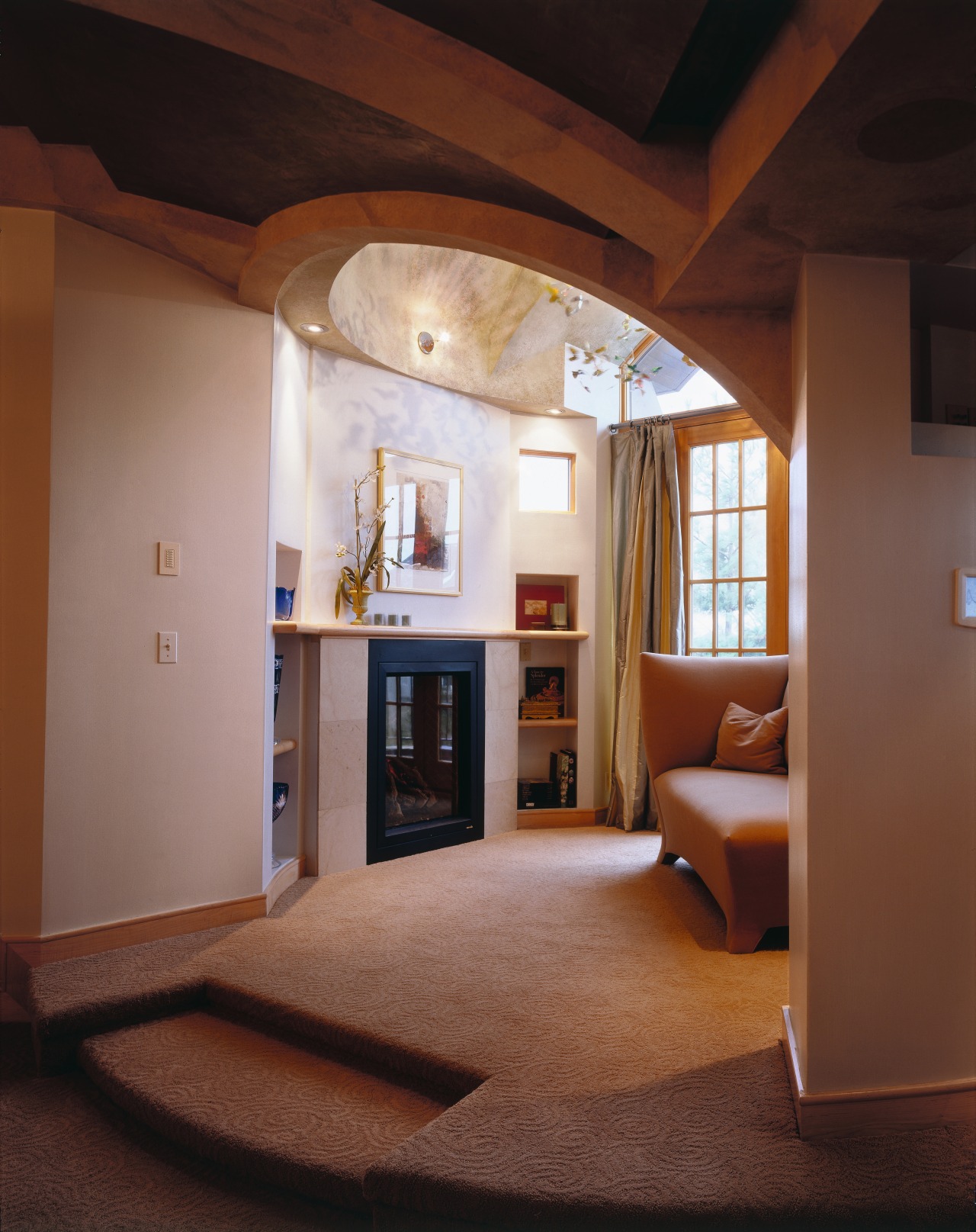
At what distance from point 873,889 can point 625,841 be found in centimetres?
289

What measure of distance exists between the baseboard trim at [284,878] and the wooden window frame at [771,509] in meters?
2.64

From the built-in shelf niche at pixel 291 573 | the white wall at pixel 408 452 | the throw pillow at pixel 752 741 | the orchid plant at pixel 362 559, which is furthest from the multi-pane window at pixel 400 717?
the throw pillow at pixel 752 741

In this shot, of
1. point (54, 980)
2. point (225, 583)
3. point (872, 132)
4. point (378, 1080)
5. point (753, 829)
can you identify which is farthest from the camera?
point (225, 583)

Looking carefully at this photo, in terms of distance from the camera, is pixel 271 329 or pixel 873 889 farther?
pixel 271 329

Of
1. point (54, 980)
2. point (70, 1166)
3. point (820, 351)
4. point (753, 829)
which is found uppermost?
point (820, 351)

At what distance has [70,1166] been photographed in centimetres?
205

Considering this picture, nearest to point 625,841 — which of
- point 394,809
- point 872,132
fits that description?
point 394,809

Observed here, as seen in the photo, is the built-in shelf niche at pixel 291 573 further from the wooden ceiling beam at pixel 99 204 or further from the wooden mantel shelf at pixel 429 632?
the wooden ceiling beam at pixel 99 204

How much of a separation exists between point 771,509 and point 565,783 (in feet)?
6.79

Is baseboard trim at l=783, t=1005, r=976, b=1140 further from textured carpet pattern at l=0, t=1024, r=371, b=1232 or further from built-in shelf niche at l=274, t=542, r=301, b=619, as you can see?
built-in shelf niche at l=274, t=542, r=301, b=619

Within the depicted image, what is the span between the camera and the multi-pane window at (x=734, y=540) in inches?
192

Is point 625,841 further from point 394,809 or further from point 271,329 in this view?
point 271,329

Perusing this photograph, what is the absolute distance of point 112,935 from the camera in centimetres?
291

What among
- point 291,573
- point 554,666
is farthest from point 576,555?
point 291,573
